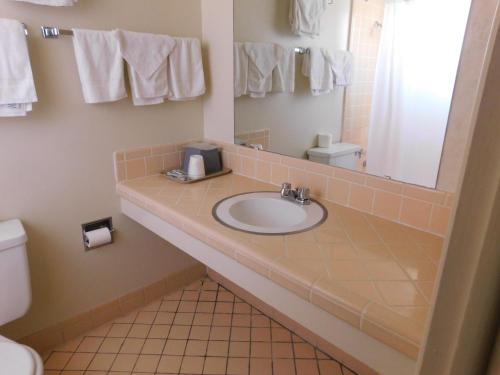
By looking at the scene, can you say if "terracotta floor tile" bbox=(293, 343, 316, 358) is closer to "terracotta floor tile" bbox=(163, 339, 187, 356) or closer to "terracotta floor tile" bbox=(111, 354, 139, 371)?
"terracotta floor tile" bbox=(163, 339, 187, 356)

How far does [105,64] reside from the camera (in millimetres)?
1537

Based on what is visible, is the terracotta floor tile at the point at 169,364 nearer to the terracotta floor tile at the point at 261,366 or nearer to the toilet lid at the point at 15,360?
the terracotta floor tile at the point at 261,366

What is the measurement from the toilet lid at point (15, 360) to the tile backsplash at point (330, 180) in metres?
0.85

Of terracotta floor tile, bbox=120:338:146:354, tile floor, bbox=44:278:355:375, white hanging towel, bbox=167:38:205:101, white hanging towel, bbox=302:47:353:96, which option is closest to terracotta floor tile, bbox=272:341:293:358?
tile floor, bbox=44:278:355:375

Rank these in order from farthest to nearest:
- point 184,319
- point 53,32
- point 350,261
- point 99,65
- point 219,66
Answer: point 184,319
point 219,66
point 99,65
point 53,32
point 350,261

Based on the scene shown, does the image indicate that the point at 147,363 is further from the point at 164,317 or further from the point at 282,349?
the point at 282,349

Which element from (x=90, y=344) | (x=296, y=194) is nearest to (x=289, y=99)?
(x=296, y=194)

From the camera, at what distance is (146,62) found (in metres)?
1.65

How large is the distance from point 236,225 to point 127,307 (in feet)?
3.78

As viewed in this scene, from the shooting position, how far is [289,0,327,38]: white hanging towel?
4.65 feet

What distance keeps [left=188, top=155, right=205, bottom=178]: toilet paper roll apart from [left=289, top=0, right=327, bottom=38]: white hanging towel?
0.76 meters

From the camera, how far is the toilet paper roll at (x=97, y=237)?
5.66 ft

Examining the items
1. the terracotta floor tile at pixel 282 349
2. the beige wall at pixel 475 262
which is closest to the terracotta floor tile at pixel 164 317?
the terracotta floor tile at pixel 282 349

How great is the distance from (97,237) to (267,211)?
2.87ft
